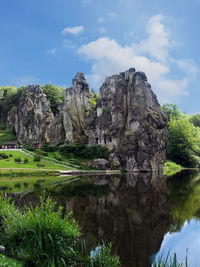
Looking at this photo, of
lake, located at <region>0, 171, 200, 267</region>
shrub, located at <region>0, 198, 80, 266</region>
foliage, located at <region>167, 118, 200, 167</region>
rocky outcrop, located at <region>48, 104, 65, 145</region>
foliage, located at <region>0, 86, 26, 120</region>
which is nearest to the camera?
shrub, located at <region>0, 198, 80, 266</region>

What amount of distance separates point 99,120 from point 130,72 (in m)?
17.7

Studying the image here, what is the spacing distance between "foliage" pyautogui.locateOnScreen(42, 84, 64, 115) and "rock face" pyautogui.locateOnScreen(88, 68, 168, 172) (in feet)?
139

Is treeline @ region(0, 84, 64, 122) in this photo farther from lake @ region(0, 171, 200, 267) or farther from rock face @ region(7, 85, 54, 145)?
lake @ region(0, 171, 200, 267)

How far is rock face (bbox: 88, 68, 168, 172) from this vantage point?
2152 inches

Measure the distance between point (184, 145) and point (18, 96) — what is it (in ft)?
300

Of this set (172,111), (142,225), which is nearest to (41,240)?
(142,225)

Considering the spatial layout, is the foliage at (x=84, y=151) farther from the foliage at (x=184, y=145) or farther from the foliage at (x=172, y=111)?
the foliage at (x=172, y=111)

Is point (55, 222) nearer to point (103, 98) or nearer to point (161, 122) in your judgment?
point (161, 122)

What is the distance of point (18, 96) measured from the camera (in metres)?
117

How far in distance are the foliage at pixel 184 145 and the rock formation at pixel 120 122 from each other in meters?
16.9

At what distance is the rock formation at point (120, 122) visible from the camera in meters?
55.0

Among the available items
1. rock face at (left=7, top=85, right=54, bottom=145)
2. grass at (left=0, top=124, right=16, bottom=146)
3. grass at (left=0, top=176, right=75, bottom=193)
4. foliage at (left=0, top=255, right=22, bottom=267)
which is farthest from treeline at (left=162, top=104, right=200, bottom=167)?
foliage at (left=0, top=255, right=22, bottom=267)

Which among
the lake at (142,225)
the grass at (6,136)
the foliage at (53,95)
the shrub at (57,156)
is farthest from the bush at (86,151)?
the foliage at (53,95)

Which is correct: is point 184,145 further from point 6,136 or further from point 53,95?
point 6,136
